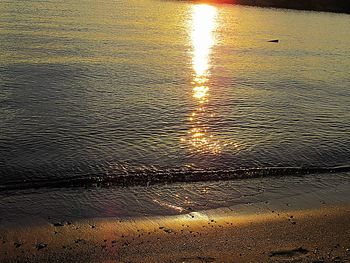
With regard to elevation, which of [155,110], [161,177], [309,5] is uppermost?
[309,5]

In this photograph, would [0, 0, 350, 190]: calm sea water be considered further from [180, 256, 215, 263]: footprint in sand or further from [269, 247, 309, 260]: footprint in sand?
[269, 247, 309, 260]: footprint in sand

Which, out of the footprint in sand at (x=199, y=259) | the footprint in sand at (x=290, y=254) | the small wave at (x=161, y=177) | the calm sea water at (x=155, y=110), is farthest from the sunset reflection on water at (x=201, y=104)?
the footprint in sand at (x=199, y=259)

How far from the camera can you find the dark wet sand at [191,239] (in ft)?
22.1

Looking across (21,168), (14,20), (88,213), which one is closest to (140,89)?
(21,168)

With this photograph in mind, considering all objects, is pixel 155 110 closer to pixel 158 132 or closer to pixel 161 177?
pixel 158 132

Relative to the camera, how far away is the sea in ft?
32.6

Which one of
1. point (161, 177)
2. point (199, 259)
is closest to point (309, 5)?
point (161, 177)

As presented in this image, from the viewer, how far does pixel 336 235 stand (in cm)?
766

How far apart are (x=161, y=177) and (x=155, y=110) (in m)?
7.36

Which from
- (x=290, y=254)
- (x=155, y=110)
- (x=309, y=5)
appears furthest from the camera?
(x=309, y=5)

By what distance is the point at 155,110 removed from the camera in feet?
59.9

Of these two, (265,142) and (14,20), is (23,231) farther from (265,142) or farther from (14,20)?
(14,20)

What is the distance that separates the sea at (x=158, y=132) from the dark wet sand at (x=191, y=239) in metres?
0.73

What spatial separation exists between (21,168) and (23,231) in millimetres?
4009
